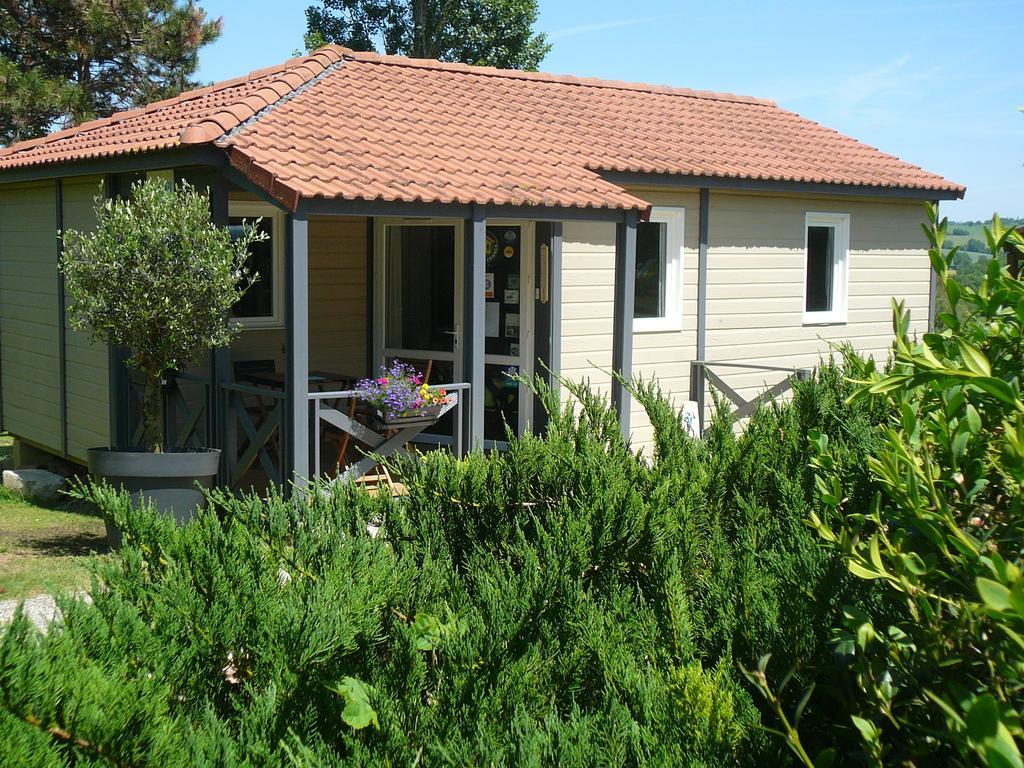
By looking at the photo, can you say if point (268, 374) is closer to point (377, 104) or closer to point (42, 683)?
point (377, 104)

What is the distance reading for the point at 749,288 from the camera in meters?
12.8

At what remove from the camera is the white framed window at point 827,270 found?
13.5 metres

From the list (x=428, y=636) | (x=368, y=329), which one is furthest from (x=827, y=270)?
(x=428, y=636)

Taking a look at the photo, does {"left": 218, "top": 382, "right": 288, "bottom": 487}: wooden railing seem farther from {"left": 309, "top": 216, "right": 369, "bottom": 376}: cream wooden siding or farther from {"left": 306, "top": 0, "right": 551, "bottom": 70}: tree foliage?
{"left": 306, "top": 0, "right": 551, "bottom": 70}: tree foliage

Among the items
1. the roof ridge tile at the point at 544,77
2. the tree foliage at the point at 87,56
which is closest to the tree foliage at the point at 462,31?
the tree foliage at the point at 87,56

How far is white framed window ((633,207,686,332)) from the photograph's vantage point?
12.0 metres

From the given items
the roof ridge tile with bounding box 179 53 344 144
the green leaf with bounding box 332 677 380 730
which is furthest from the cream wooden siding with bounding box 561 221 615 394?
the green leaf with bounding box 332 677 380 730

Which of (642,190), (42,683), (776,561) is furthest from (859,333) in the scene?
(42,683)

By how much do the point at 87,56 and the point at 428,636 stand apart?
74.9 ft

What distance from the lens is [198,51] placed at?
77.0 ft

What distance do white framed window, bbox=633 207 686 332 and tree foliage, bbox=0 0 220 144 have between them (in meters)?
14.0

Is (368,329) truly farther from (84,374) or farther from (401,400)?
(401,400)

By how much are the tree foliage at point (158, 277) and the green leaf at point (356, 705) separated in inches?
244

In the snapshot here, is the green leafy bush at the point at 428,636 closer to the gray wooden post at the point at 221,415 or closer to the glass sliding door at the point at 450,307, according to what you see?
the gray wooden post at the point at 221,415
